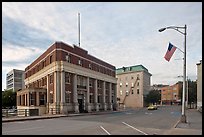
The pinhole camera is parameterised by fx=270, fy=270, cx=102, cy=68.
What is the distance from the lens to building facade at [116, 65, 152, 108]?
103375 mm

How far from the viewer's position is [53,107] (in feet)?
148

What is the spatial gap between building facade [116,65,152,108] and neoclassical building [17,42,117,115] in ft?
144

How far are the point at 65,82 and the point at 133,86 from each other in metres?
62.1

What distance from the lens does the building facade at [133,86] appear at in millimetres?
103375

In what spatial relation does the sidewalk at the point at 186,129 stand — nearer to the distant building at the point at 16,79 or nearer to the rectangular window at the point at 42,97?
the rectangular window at the point at 42,97

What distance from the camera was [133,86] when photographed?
10544cm

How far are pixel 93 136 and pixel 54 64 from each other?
32783mm

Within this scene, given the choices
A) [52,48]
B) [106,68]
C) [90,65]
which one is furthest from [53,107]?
[106,68]

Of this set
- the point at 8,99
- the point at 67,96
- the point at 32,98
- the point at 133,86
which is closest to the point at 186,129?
the point at 67,96

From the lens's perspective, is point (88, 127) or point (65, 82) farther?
point (65, 82)

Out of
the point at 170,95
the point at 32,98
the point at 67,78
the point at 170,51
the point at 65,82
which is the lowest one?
the point at 170,95

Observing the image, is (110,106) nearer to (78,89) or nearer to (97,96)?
(97,96)

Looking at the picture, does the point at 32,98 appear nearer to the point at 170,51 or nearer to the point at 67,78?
the point at 67,78

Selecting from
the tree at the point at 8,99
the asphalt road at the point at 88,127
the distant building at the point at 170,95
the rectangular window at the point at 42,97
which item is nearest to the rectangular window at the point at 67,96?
the rectangular window at the point at 42,97
